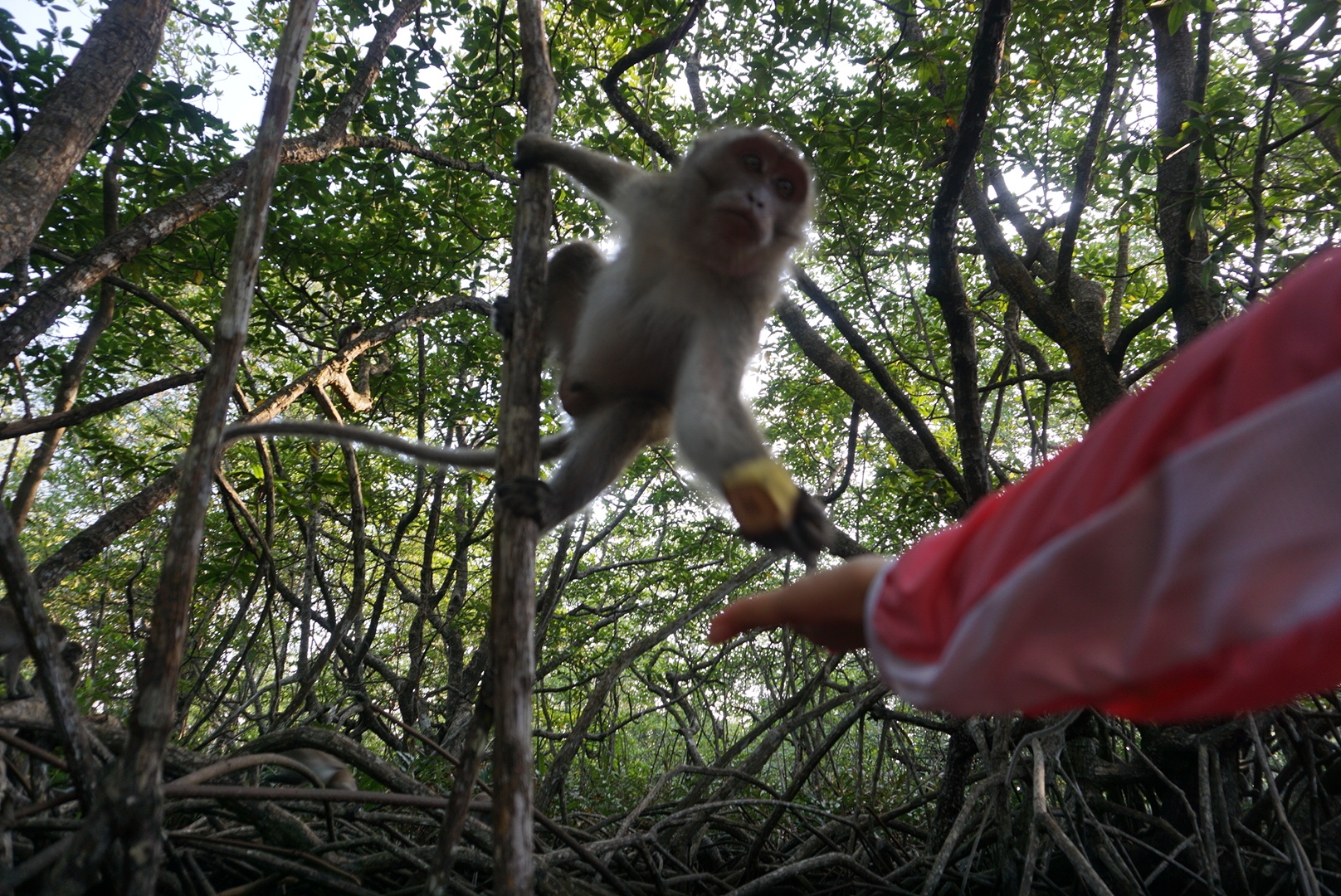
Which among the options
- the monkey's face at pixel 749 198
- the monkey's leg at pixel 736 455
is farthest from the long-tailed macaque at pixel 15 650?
the monkey's face at pixel 749 198

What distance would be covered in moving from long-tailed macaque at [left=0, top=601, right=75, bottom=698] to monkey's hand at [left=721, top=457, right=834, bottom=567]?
89.2 inches

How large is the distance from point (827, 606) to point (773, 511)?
0.77 metres

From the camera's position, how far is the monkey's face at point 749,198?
112 inches

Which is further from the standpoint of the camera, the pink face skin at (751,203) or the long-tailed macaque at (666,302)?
the pink face skin at (751,203)

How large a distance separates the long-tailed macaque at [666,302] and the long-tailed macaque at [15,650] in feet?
4.09

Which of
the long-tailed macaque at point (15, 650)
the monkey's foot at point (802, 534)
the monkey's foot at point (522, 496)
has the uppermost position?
the long-tailed macaque at point (15, 650)

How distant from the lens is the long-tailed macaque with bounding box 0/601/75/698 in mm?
2582

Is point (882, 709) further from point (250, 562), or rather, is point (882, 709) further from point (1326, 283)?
point (250, 562)

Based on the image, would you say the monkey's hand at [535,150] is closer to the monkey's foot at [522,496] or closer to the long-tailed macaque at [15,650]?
the monkey's foot at [522,496]

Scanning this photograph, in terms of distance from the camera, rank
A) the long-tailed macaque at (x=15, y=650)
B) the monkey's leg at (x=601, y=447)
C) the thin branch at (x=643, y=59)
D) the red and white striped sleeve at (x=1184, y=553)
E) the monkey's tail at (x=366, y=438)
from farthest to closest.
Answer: the thin branch at (x=643, y=59) < the monkey's leg at (x=601, y=447) < the long-tailed macaque at (x=15, y=650) < the monkey's tail at (x=366, y=438) < the red and white striped sleeve at (x=1184, y=553)

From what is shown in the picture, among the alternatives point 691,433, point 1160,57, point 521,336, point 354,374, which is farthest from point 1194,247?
point 354,374

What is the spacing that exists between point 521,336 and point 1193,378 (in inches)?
65.8

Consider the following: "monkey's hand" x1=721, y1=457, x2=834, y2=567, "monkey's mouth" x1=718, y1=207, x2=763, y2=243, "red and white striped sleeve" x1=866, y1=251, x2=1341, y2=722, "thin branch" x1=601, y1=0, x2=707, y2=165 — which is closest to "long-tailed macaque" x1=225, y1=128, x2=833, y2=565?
"monkey's mouth" x1=718, y1=207, x2=763, y2=243

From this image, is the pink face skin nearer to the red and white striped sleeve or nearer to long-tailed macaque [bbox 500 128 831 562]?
long-tailed macaque [bbox 500 128 831 562]
